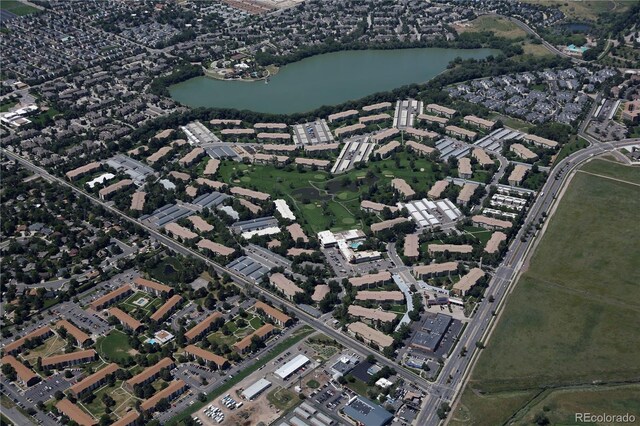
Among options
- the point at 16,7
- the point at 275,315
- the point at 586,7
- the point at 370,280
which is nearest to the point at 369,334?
the point at 370,280

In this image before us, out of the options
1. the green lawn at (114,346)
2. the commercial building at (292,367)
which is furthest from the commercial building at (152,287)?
the commercial building at (292,367)

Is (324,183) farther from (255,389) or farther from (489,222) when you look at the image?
(255,389)

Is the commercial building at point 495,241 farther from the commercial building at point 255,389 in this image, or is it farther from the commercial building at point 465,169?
the commercial building at point 255,389

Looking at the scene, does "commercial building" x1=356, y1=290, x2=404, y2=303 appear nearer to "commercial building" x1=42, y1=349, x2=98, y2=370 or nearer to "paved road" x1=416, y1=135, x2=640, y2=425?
"paved road" x1=416, y1=135, x2=640, y2=425

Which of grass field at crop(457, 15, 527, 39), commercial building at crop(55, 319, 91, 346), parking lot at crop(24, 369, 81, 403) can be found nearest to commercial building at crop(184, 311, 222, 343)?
commercial building at crop(55, 319, 91, 346)

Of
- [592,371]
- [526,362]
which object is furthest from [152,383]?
[592,371]

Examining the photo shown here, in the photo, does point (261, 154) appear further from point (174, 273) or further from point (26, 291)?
point (26, 291)
